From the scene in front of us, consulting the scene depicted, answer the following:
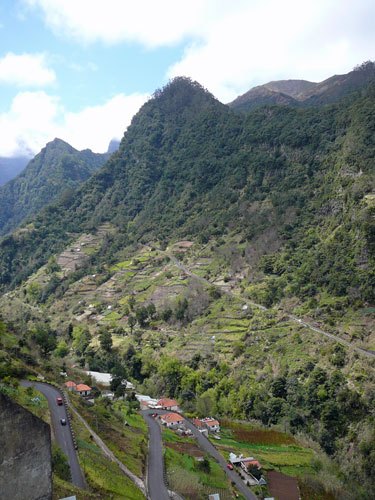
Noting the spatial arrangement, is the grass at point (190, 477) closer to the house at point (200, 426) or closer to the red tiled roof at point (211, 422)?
the house at point (200, 426)

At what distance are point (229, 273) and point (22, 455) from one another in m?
54.2

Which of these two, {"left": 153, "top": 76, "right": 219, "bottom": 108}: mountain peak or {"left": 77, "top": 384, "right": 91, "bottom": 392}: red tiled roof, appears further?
{"left": 153, "top": 76, "right": 219, "bottom": 108}: mountain peak

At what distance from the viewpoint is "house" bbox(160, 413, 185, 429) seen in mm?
31156

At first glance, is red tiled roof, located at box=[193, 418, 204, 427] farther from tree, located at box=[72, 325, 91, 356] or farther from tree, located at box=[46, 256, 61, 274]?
tree, located at box=[46, 256, 61, 274]

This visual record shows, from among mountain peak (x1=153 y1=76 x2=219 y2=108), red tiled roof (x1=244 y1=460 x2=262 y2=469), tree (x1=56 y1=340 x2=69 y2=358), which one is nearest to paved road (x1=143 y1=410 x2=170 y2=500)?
red tiled roof (x1=244 y1=460 x2=262 y2=469)

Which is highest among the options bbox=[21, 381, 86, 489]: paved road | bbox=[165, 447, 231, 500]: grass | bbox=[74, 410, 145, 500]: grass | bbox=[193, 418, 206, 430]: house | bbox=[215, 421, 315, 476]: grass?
bbox=[21, 381, 86, 489]: paved road

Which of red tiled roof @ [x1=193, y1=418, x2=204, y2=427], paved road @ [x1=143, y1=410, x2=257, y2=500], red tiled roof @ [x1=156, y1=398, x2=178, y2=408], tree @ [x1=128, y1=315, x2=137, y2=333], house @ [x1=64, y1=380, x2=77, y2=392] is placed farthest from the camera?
tree @ [x1=128, y1=315, x2=137, y2=333]

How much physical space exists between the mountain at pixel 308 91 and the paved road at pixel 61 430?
102 metres

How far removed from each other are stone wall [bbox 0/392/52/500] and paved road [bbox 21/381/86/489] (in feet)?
21.1

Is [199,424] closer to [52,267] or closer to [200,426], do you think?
[200,426]

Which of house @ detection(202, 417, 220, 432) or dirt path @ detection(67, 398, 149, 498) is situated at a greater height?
dirt path @ detection(67, 398, 149, 498)

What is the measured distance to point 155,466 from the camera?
2208 cm

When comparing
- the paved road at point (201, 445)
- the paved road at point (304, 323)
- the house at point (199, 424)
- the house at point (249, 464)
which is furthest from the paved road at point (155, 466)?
the paved road at point (304, 323)

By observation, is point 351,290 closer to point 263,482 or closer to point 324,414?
point 324,414
